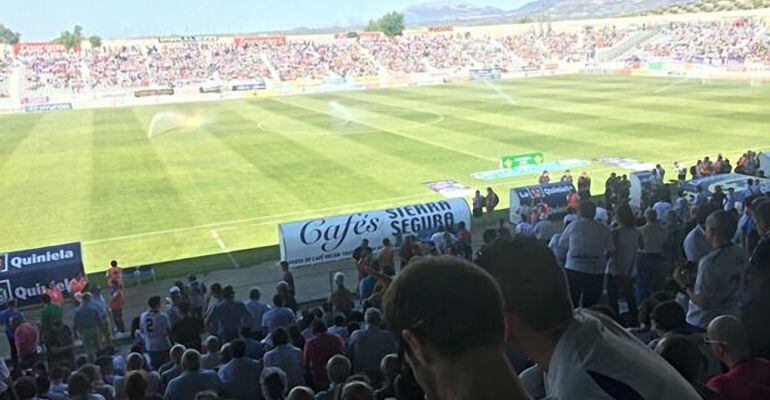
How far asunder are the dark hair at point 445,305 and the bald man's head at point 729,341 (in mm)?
2941

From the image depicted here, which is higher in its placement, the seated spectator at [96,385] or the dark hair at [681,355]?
the dark hair at [681,355]

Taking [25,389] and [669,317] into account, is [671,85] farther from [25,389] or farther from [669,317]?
[25,389]

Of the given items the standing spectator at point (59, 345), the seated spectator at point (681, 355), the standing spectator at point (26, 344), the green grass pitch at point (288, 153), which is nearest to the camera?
the seated spectator at point (681, 355)

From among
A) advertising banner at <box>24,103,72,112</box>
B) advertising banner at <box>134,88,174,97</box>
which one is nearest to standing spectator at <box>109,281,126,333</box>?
advertising banner at <box>24,103,72,112</box>

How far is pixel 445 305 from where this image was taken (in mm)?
1863

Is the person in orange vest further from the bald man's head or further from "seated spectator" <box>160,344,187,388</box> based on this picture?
the bald man's head

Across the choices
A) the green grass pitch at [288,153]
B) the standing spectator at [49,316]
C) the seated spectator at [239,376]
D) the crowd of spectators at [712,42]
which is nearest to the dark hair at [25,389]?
the seated spectator at [239,376]

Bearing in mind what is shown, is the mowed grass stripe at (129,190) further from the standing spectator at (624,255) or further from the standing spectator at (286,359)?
the standing spectator at (624,255)

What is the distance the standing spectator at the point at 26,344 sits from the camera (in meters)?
10.7

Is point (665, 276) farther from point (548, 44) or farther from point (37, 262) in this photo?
point (548, 44)

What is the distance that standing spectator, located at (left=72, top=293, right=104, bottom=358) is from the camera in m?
12.1

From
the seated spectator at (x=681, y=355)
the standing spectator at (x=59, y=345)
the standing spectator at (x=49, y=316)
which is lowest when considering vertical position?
the standing spectator at (x=59, y=345)

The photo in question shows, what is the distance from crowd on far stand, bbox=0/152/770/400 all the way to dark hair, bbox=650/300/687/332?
0.05ft

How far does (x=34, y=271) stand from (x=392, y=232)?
25.2 ft
